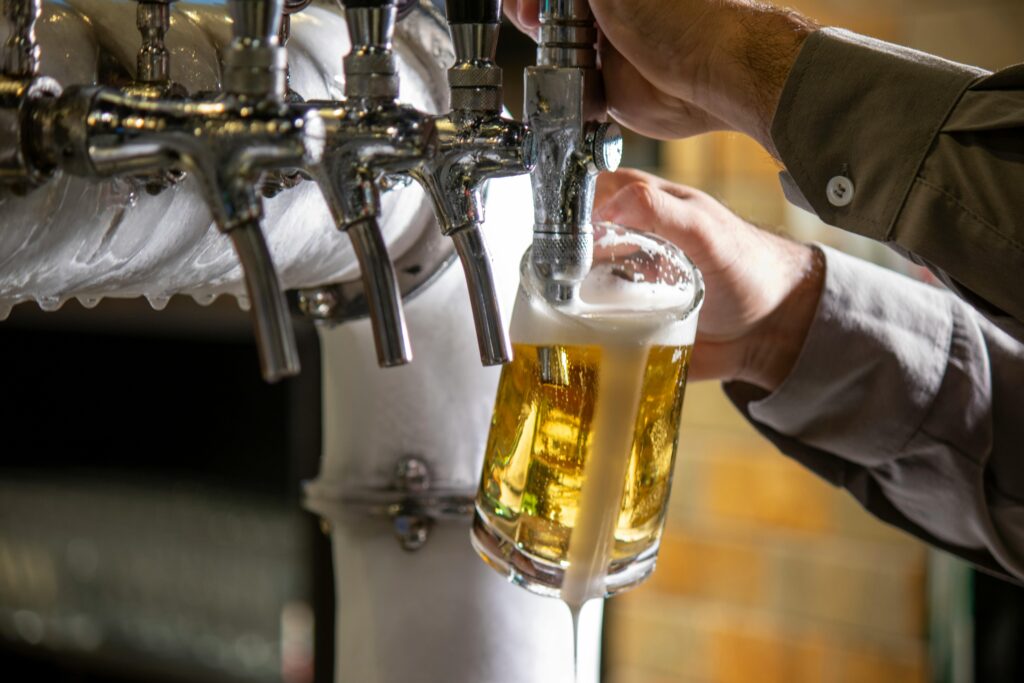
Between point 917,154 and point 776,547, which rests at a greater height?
point 917,154

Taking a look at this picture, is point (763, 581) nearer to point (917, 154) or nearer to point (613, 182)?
point (613, 182)

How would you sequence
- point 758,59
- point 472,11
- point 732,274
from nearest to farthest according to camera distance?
point 472,11 → point 758,59 → point 732,274

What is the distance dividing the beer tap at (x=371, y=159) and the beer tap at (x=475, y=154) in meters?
0.02

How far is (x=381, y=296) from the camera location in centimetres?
47

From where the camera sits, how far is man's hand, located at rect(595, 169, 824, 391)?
847 mm

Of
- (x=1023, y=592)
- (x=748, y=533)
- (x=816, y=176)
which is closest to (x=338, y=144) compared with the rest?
(x=816, y=176)

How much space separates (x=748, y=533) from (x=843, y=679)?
294 millimetres

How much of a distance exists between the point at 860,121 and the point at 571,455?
0.77 ft

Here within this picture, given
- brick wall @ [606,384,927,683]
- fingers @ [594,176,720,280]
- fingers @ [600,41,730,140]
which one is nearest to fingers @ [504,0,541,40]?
fingers @ [600,41,730,140]

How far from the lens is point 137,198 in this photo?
540 millimetres

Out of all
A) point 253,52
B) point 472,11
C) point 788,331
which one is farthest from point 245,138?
point 788,331

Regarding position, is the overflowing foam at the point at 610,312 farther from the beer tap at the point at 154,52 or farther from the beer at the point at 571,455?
the beer tap at the point at 154,52

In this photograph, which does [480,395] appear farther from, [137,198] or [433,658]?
[137,198]

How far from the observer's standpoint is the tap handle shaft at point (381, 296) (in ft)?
1.52
